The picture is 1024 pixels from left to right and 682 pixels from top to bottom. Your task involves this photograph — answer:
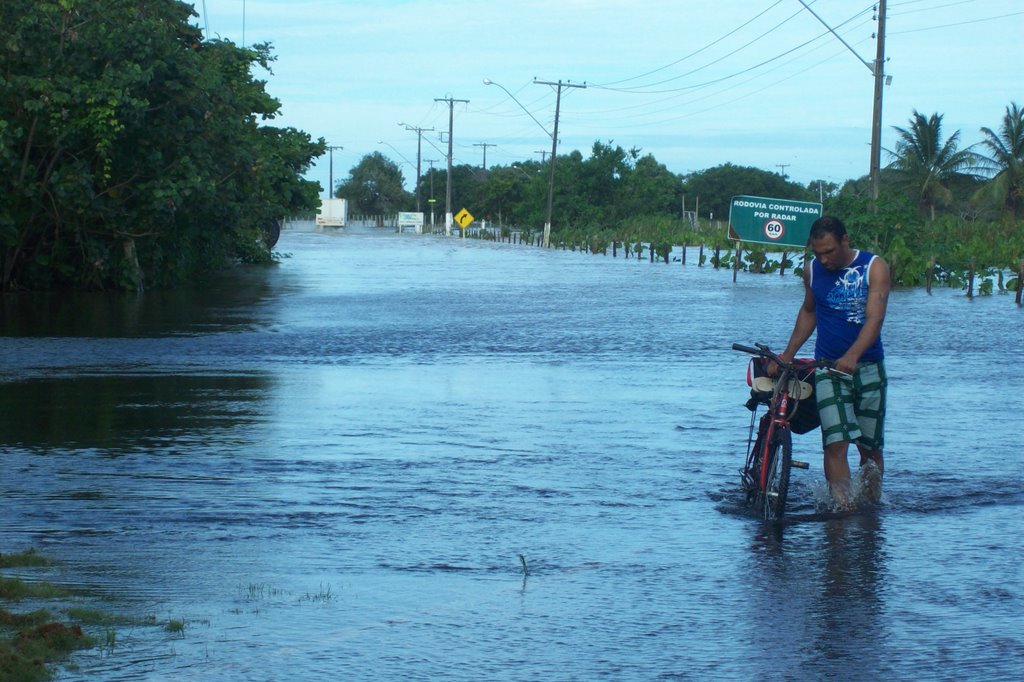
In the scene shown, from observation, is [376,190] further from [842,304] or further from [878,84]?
[842,304]

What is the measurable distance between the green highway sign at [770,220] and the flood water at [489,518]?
21084 mm

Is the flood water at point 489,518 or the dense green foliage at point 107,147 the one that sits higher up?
the dense green foliage at point 107,147

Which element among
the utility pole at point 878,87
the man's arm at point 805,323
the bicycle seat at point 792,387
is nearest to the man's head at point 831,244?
the man's arm at point 805,323

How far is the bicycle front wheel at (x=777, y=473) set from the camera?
732cm

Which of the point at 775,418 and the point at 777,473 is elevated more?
the point at 775,418

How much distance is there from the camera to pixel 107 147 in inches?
950

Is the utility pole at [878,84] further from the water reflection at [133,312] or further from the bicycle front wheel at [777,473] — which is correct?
the bicycle front wheel at [777,473]

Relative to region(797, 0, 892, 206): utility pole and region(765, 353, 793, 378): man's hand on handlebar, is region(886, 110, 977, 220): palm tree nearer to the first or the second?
region(797, 0, 892, 206): utility pole

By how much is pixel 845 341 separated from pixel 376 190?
600 ft

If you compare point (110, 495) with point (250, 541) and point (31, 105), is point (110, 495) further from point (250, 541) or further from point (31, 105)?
point (31, 105)

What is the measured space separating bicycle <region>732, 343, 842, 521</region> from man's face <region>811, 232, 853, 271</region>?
55 centimetres

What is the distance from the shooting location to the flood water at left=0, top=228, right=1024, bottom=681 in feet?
17.3

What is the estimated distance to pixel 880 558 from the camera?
22.2 feet

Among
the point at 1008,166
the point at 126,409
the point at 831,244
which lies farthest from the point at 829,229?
the point at 1008,166
